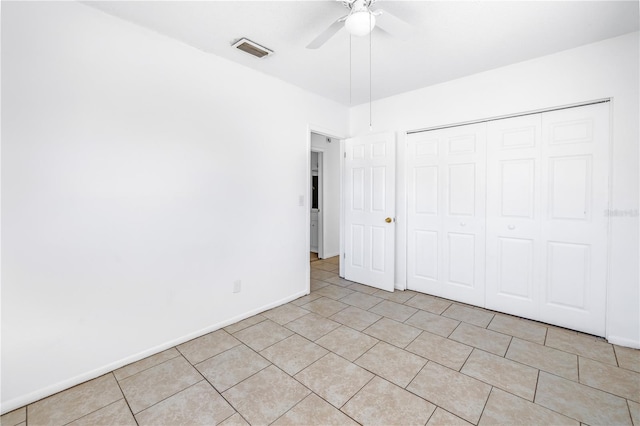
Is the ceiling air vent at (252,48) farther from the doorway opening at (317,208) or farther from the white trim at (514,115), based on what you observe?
the doorway opening at (317,208)

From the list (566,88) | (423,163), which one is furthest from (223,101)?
(566,88)

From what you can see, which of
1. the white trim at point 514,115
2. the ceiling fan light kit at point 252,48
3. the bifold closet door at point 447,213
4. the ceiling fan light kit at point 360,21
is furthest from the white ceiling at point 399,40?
the bifold closet door at point 447,213

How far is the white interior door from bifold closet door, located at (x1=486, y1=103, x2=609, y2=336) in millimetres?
1150

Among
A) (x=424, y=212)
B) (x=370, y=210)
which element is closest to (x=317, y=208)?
(x=370, y=210)

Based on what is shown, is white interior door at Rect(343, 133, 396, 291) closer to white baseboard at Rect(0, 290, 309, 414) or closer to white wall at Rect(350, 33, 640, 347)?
white wall at Rect(350, 33, 640, 347)

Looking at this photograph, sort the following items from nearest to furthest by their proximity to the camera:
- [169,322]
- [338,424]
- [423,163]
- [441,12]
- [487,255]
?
[338,424] < [441,12] < [169,322] < [487,255] < [423,163]

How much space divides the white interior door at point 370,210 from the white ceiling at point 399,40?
1.08 meters

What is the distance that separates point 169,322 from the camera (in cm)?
244

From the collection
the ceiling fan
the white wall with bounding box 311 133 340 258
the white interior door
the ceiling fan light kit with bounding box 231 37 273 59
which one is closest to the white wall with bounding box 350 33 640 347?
the white interior door

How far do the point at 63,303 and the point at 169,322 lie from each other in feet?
2.48

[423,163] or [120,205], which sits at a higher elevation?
[423,163]

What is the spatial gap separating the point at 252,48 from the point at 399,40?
4.29 ft

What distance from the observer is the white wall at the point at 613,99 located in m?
2.37

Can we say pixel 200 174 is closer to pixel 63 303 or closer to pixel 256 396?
pixel 63 303
